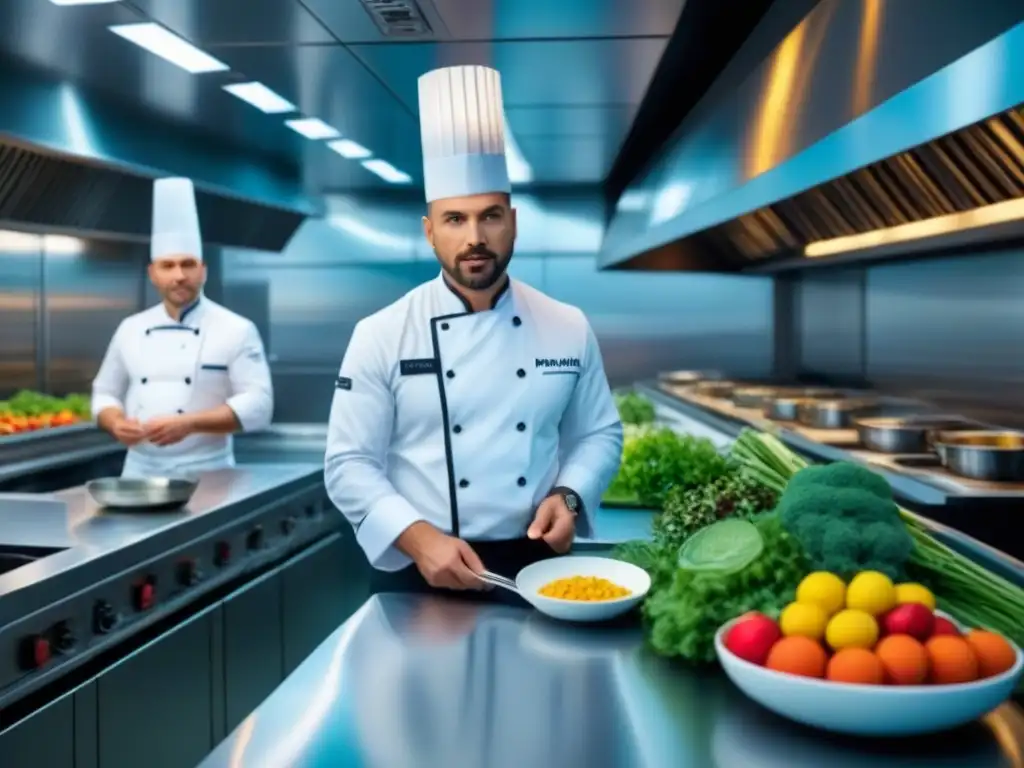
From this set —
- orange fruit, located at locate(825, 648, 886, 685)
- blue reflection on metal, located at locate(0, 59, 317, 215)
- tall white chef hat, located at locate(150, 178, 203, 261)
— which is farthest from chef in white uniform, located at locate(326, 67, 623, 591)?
blue reflection on metal, located at locate(0, 59, 317, 215)

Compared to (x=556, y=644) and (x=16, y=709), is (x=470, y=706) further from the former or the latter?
(x=16, y=709)

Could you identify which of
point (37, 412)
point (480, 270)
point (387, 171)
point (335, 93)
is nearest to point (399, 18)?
point (335, 93)

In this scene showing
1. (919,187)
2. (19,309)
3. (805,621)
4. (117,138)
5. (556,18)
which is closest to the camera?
(805,621)

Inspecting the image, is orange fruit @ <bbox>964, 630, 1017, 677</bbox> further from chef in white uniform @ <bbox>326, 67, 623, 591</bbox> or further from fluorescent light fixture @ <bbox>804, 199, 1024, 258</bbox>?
fluorescent light fixture @ <bbox>804, 199, 1024, 258</bbox>

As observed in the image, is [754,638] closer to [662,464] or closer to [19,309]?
[662,464]

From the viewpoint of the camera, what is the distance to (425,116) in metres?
2.17

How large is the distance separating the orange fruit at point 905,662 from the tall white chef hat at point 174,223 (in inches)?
118

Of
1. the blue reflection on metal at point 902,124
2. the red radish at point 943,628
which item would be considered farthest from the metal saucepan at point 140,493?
the red radish at point 943,628

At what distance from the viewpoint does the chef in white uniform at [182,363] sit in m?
3.58

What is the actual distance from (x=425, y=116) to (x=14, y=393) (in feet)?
9.36

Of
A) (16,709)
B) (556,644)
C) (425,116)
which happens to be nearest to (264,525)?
(16,709)

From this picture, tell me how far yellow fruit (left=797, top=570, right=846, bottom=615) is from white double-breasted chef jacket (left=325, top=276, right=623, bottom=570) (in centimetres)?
A: 77

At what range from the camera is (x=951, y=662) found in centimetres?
113

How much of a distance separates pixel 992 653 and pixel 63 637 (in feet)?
5.53
